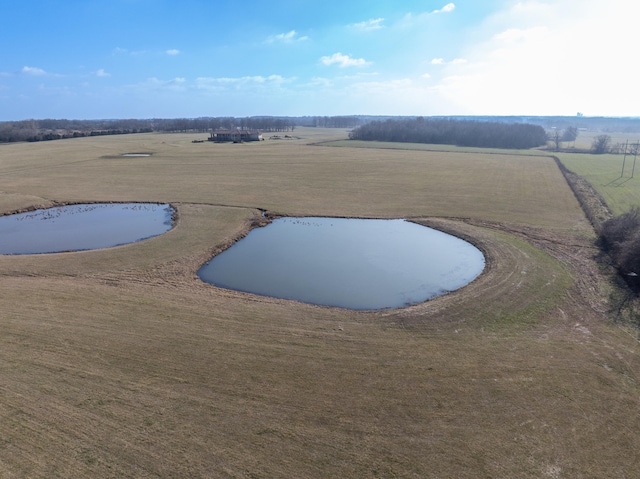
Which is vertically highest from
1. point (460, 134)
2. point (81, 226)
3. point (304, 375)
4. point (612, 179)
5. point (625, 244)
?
point (460, 134)

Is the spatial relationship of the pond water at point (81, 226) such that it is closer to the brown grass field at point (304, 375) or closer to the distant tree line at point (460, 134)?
the brown grass field at point (304, 375)

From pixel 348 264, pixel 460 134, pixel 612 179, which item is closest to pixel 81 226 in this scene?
pixel 348 264

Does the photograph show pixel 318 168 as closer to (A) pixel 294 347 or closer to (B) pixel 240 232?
(B) pixel 240 232

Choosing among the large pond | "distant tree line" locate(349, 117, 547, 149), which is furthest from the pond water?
"distant tree line" locate(349, 117, 547, 149)

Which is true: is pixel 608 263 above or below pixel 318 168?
below

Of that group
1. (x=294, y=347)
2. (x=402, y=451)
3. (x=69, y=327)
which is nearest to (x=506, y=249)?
(x=294, y=347)

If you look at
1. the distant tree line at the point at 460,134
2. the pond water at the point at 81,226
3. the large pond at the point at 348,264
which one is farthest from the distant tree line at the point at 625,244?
the distant tree line at the point at 460,134

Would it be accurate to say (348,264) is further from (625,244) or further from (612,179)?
(612,179)
